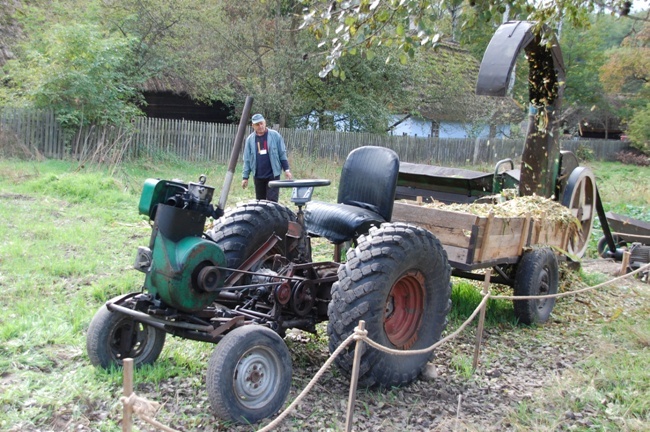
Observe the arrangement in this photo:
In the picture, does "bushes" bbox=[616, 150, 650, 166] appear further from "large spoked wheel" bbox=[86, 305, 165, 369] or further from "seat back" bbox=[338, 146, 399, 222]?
"large spoked wheel" bbox=[86, 305, 165, 369]

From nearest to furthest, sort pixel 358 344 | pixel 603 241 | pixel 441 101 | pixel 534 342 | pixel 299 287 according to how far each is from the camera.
→ pixel 358 344
pixel 299 287
pixel 534 342
pixel 603 241
pixel 441 101

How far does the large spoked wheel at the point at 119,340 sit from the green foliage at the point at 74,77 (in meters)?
13.1

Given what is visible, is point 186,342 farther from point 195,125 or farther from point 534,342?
point 195,125

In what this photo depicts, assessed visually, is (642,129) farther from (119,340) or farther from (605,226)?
(119,340)

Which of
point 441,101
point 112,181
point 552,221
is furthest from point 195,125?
point 552,221

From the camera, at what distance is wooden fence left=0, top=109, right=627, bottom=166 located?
1571 centimetres

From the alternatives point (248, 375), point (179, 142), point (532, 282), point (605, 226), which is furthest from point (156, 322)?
point (179, 142)

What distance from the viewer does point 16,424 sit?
3.35m

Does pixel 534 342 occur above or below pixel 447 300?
below

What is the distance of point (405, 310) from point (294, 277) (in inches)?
35.5

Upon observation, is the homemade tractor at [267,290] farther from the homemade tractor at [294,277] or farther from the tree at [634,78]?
the tree at [634,78]

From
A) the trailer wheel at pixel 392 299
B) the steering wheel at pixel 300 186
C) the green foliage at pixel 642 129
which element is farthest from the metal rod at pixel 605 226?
the green foliage at pixel 642 129

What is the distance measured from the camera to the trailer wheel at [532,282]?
601cm

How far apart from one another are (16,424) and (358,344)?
181 centimetres
